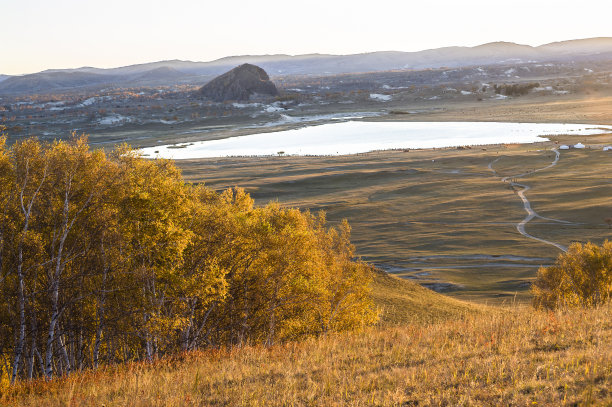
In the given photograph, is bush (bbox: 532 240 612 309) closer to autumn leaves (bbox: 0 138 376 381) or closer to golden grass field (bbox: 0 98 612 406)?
golden grass field (bbox: 0 98 612 406)

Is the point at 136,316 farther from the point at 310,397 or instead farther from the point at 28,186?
the point at 310,397

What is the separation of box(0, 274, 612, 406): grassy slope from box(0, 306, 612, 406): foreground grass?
0.11ft

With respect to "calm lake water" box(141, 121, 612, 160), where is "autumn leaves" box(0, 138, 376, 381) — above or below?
above

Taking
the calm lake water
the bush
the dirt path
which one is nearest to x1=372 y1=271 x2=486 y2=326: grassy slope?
the bush

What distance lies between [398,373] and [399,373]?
0.17ft

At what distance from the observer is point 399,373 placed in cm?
1570

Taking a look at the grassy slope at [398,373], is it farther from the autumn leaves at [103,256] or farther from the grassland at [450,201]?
the grassland at [450,201]

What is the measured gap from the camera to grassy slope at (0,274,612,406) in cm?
1356

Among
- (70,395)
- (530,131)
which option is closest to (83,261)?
(70,395)

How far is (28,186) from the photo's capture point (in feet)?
84.4

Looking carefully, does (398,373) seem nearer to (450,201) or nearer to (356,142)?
(450,201)

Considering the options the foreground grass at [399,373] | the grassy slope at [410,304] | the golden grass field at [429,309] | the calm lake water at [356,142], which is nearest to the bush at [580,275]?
the golden grass field at [429,309]

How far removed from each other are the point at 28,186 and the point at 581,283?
131 feet

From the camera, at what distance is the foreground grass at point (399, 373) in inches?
534
